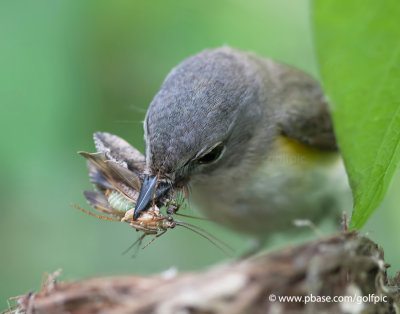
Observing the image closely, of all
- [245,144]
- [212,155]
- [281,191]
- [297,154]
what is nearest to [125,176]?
[212,155]

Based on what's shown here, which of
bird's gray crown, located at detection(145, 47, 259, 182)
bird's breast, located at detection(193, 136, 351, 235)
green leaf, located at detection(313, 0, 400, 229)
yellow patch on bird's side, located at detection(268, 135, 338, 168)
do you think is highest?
green leaf, located at detection(313, 0, 400, 229)

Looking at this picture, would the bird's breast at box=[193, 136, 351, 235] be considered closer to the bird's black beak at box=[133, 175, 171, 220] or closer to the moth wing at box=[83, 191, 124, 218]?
the bird's black beak at box=[133, 175, 171, 220]

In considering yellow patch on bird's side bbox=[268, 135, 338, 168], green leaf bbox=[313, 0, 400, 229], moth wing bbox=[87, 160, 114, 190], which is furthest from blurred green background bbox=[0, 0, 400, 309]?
green leaf bbox=[313, 0, 400, 229]

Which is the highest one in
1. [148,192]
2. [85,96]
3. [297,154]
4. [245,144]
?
[85,96]

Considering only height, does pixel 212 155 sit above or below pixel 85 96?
below

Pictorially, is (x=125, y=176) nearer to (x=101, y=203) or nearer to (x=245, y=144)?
(x=101, y=203)

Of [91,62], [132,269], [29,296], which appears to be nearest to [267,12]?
[91,62]

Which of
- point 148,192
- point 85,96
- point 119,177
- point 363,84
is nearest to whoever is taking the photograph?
point 363,84

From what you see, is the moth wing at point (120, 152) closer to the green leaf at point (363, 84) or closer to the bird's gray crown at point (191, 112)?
the bird's gray crown at point (191, 112)
